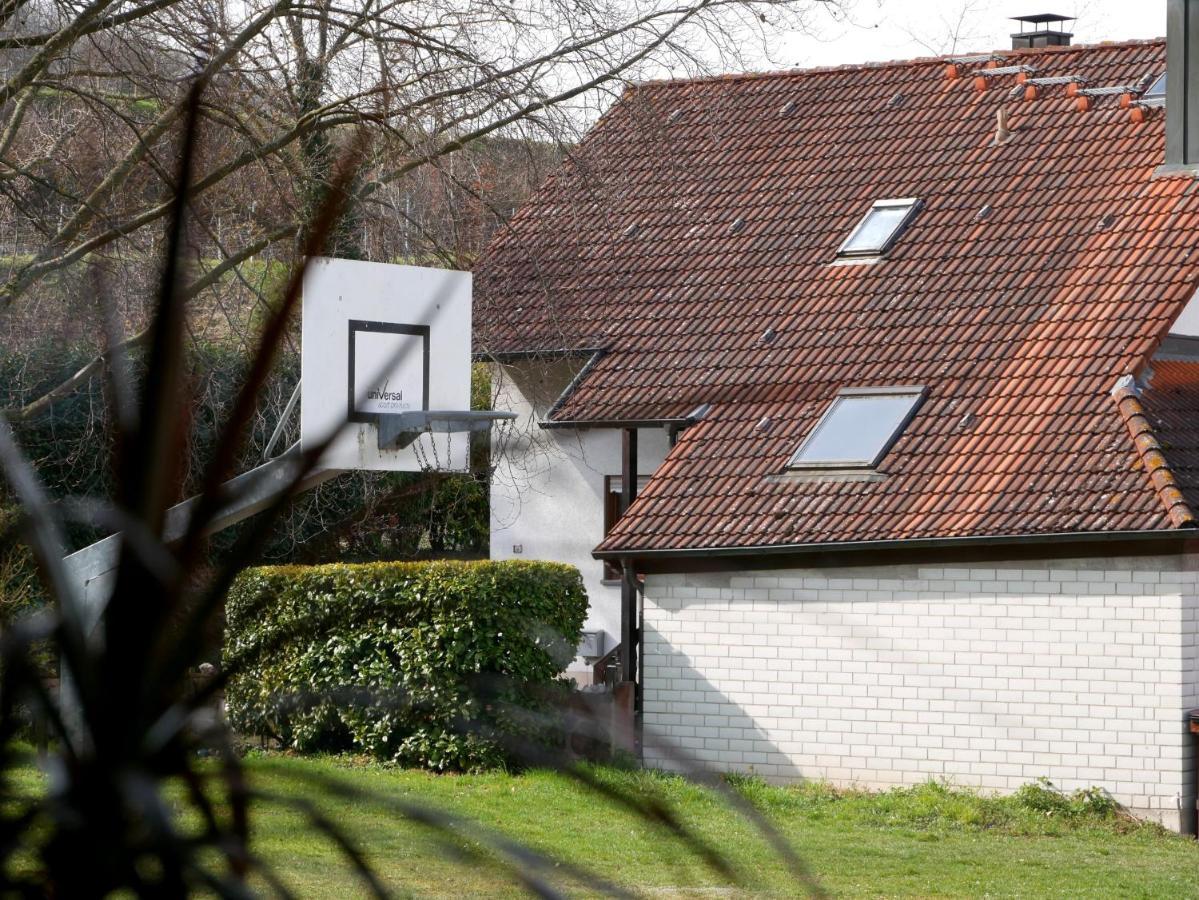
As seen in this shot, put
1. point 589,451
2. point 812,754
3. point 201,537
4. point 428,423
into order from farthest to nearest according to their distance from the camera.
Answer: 1. point 589,451
2. point 812,754
3. point 428,423
4. point 201,537

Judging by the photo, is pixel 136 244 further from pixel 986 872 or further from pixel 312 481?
pixel 312 481

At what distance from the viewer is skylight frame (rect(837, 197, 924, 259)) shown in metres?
17.9

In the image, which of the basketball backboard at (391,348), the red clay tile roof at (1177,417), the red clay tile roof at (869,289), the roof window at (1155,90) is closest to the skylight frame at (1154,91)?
the roof window at (1155,90)

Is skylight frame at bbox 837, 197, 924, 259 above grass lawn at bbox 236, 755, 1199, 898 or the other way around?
above

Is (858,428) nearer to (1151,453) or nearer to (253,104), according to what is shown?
(1151,453)

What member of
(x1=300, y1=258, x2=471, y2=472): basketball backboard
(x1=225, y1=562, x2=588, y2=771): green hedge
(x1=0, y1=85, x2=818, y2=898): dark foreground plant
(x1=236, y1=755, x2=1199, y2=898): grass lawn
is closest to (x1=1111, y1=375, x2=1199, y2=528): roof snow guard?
(x1=236, y1=755, x2=1199, y2=898): grass lawn

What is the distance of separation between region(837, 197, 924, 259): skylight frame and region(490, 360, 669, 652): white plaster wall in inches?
106

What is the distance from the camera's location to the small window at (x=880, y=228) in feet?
58.9

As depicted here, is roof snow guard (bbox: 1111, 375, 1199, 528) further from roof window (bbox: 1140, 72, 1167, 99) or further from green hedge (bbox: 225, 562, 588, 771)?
green hedge (bbox: 225, 562, 588, 771)

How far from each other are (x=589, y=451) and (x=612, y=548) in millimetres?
3269

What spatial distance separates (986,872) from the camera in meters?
11.6

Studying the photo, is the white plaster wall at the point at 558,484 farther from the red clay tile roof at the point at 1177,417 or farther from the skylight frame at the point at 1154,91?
the skylight frame at the point at 1154,91

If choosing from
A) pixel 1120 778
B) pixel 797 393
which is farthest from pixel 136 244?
pixel 1120 778

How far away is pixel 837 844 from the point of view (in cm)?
1261
